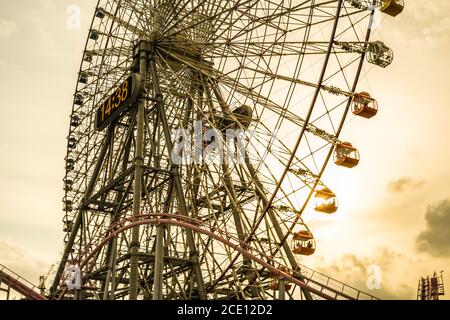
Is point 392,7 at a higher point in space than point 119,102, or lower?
higher

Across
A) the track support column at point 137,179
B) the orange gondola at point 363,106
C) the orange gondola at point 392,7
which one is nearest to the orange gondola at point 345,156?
the orange gondola at point 363,106

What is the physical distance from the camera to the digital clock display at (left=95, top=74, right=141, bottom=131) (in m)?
26.0

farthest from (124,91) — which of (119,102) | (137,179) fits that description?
(137,179)

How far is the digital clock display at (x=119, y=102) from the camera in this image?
1023 inches

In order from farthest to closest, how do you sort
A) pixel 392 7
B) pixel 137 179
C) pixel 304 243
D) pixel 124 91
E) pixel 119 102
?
pixel 119 102, pixel 124 91, pixel 304 243, pixel 137 179, pixel 392 7

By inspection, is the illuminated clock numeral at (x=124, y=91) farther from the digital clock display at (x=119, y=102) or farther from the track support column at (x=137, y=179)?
the track support column at (x=137, y=179)

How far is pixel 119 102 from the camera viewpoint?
27.1m

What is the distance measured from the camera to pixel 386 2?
851 inches

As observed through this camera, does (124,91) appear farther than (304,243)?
Yes

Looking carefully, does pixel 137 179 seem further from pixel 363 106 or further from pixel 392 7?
pixel 392 7

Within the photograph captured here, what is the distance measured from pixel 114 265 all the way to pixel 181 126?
7005 millimetres

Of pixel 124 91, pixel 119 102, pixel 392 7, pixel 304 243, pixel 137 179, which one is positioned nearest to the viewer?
pixel 392 7
